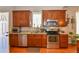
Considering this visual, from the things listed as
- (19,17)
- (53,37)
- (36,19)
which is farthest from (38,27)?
(53,37)

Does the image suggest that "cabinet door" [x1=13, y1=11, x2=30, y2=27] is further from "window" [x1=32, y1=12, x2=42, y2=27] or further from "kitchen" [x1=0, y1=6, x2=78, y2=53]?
"window" [x1=32, y1=12, x2=42, y2=27]

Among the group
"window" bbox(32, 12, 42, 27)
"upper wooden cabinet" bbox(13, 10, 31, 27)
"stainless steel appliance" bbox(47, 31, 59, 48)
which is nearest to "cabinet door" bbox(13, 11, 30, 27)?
"upper wooden cabinet" bbox(13, 10, 31, 27)

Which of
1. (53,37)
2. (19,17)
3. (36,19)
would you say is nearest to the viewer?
(19,17)

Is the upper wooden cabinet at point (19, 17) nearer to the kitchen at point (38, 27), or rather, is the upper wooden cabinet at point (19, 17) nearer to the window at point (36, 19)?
the kitchen at point (38, 27)

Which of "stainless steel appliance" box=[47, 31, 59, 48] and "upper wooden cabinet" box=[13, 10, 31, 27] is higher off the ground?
"upper wooden cabinet" box=[13, 10, 31, 27]

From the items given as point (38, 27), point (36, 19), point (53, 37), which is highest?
point (36, 19)

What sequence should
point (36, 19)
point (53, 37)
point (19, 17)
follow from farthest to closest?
point (53, 37), point (36, 19), point (19, 17)

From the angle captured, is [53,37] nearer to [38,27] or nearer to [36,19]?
[38,27]

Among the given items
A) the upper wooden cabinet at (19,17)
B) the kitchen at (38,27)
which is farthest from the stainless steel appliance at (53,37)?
the upper wooden cabinet at (19,17)

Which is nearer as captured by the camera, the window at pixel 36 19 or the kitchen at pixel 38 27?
the kitchen at pixel 38 27

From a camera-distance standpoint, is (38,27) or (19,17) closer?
(19,17)

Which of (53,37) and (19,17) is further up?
(19,17)

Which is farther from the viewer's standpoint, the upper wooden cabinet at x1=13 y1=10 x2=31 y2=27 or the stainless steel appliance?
the stainless steel appliance
